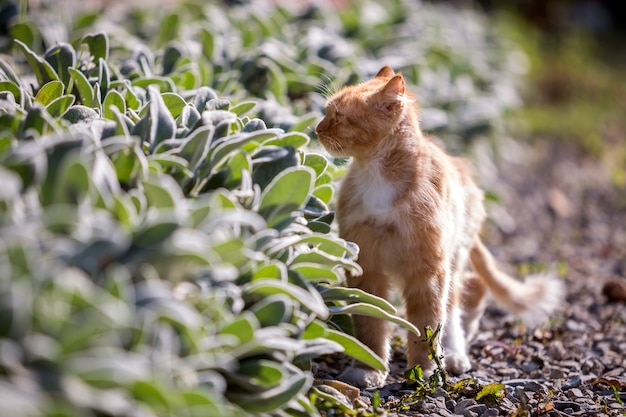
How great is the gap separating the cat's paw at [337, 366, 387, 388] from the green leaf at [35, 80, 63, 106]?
5.45ft

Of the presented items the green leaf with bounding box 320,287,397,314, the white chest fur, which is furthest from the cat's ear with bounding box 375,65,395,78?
the green leaf with bounding box 320,287,397,314

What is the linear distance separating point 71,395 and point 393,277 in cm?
180

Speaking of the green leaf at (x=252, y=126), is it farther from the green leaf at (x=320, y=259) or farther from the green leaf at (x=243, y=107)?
the green leaf at (x=320, y=259)

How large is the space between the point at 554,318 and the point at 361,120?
6.15 ft

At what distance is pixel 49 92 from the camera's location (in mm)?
3090

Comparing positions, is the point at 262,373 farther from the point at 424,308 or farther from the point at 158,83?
the point at 158,83

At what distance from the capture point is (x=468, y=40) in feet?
26.3

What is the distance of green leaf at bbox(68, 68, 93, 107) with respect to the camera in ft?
10.2

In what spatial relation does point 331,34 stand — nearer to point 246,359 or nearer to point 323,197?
point 323,197

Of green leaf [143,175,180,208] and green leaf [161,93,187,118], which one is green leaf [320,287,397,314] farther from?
green leaf [161,93,187,118]

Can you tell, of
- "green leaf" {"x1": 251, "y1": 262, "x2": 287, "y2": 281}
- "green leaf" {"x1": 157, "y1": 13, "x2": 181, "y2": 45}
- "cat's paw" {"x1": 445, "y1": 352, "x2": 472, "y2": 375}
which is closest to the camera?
"green leaf" {"x1": 251, "y1": 262, "x2": 287, "y2": 281}

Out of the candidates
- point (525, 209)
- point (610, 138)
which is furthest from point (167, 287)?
point (610, 138)

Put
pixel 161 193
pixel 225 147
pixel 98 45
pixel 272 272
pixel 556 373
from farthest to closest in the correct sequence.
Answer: pixel 98 45 < pixel 556 373 < pixel 225 147 < pixel 272 272 < pixel 161 193

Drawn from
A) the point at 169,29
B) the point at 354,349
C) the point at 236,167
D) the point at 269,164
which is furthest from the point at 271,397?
the point at 169,29
